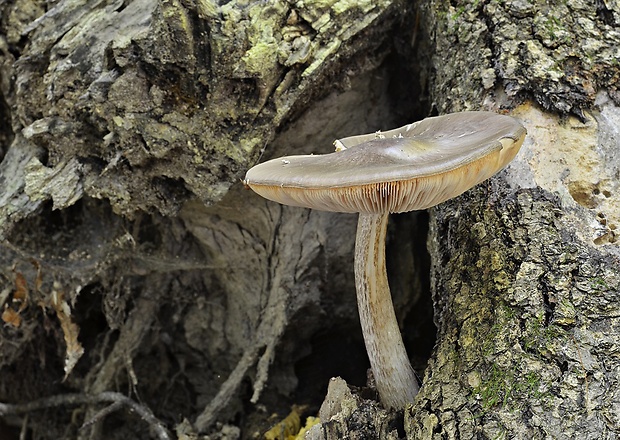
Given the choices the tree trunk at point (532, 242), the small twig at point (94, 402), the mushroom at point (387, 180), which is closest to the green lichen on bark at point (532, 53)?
the tree trunk at point (532, 242)

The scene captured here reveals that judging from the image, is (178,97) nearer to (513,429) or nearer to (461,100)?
(461,100)

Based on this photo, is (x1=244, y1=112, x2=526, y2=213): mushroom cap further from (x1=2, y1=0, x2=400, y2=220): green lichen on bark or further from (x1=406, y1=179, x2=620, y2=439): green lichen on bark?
(x1=2, y1=0, x2=400, y2=220): green lichen on bark

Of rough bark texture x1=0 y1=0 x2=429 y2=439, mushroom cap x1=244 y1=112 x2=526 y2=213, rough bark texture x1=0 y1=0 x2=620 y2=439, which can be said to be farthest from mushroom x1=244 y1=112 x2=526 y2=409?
rough bark texture x1=0 y1=0 x2=429 y2=439

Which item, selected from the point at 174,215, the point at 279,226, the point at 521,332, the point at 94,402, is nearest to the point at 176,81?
the point at 174,215

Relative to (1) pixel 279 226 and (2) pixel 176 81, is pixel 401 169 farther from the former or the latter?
(1) pixel 279 226

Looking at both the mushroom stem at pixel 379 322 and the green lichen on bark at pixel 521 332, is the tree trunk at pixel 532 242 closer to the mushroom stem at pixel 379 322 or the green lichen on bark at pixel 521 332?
the green lichen on bark at pixel 521 332

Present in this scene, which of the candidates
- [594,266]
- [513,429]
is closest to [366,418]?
[513,429]

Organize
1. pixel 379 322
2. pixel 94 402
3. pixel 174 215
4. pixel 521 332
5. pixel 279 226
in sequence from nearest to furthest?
pixel 521 332, pixel 379 322, pixel 174 215, pixel 279 226, pixel 94 402
